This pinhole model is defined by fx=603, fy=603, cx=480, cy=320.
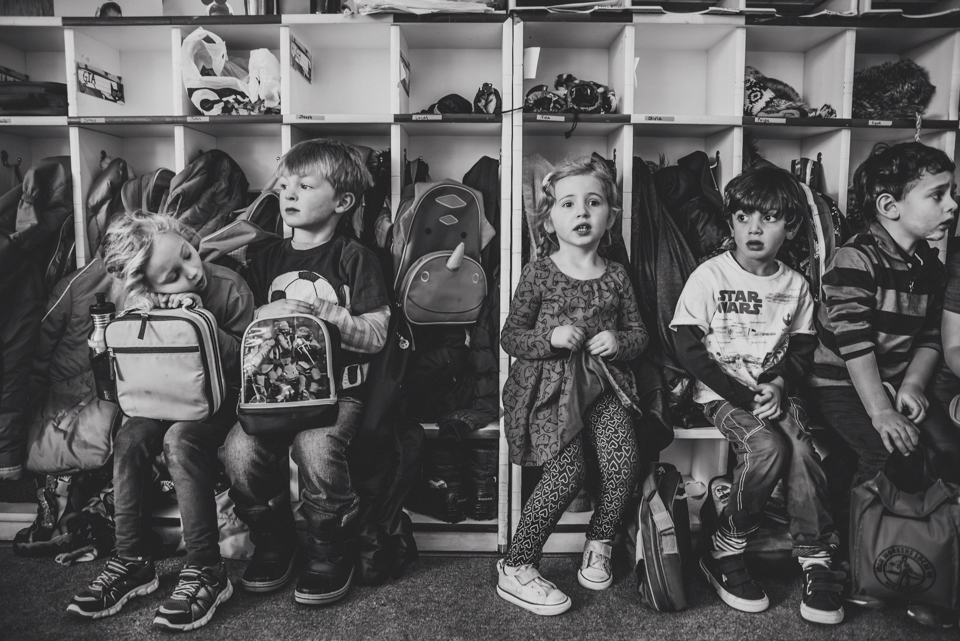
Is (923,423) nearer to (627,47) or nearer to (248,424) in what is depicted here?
(627,47)

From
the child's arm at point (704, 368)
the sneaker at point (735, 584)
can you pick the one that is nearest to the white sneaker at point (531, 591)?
the sneaker at point (735, 584)

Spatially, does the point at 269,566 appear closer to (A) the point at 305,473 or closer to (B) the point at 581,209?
(A) the point at 305,473

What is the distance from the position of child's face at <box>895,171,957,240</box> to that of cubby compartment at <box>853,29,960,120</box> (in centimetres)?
64

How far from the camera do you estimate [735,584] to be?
1.77 metres

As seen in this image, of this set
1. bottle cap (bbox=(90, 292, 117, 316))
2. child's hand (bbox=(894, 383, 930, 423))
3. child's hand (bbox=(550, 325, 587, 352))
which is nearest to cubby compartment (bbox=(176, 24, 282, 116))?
bottle cap (bbox=(90, 292, 117, 316))

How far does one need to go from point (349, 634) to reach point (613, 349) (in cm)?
108

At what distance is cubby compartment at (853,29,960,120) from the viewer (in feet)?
7.39

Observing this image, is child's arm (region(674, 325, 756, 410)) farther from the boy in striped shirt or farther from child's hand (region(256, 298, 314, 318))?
child's hand (region(256, 298, 314, 318))

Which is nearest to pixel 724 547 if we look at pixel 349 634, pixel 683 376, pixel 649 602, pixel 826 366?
pixel 649 602

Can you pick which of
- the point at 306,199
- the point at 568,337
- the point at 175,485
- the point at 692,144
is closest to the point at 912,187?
the point at 692,144

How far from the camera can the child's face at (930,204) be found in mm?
1843

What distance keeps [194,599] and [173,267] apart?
0.94m

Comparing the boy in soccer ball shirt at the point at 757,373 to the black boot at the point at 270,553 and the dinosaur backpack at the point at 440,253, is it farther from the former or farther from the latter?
the black boot at the point at 270,553

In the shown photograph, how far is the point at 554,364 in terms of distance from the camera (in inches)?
73.8
